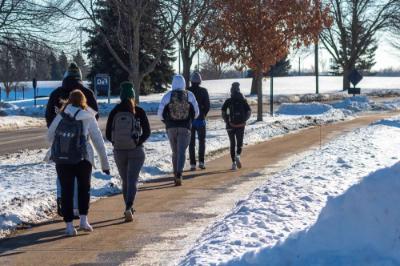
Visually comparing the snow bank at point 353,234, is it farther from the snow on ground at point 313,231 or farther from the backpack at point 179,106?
the backpack at point 179,106

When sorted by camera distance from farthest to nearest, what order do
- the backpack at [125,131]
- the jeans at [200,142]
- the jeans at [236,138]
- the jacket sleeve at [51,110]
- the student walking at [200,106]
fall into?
the jeans at [236,138]
the jeans at [200,142]
the student walking at [200,106]
the backpack at [125,131]
the jacket sleeve at [51,110]

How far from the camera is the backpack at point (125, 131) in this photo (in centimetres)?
870

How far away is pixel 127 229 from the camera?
26.9 ft

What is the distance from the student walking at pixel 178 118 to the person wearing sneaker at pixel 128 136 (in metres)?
2.57

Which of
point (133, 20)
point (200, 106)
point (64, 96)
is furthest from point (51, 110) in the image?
point (133, 20)

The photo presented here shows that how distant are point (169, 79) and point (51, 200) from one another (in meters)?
48.8

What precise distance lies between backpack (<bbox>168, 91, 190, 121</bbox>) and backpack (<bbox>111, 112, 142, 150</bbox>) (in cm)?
272

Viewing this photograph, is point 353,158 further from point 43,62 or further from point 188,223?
point 43,62

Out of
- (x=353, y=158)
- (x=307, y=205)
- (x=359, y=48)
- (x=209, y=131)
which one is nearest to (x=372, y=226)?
(x=307, y=205)

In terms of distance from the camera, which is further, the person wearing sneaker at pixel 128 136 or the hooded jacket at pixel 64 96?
the person wearing sneaker at pixel 128 136

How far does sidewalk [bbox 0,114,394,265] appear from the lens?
695cm

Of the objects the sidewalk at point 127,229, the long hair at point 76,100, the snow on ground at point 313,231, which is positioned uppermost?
the long hair at point 76,100

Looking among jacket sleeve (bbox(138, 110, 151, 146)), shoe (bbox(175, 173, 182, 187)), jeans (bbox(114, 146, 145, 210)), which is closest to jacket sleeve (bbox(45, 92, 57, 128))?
jeans (bbox(114, 146, 145, 210))

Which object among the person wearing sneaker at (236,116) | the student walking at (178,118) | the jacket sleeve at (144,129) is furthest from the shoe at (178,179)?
the jacket sleeve at (144,129)
